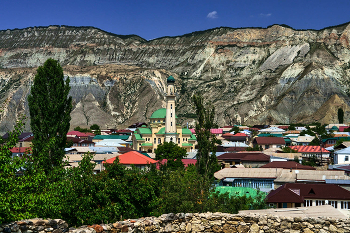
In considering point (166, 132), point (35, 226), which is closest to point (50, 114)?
point (35, 226)

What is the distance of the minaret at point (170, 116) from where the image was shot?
90875 mm

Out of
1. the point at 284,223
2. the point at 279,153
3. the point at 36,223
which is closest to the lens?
the point at 36,223

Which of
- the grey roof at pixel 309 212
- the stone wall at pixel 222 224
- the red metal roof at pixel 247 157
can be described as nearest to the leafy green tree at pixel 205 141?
the grey roof at pixel 309 212

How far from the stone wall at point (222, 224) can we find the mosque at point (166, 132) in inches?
3057

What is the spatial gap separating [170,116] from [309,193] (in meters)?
61.3

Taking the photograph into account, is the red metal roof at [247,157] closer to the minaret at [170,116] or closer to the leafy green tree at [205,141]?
the minaret at [170,116]

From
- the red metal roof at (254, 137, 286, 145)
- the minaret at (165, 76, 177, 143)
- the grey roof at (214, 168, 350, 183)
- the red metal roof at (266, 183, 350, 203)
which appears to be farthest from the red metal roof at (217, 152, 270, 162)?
the red metal roof at (254, 137, 286, 145)

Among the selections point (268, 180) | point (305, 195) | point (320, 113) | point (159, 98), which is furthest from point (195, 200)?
point (159, 98)

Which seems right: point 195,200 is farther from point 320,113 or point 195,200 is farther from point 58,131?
point 320,113

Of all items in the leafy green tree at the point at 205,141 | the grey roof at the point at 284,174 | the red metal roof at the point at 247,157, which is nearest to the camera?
the leafy green tree at the point at 205,141

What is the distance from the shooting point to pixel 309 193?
31.5 m

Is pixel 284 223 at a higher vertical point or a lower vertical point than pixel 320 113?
lower

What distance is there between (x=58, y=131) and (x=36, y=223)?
67.9 ft

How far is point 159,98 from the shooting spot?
191 m
